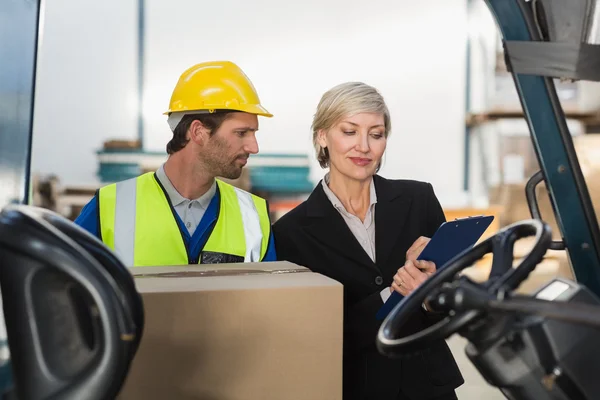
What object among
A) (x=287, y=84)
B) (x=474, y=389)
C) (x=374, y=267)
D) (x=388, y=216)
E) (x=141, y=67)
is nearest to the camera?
(x=374, y=267)

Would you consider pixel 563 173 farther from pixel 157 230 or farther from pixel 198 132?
pixel 198 132

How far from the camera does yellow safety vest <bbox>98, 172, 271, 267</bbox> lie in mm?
2307

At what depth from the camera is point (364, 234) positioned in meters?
2.39

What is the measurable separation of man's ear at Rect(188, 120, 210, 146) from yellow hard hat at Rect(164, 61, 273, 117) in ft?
0.18

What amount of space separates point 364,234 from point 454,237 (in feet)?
2.01

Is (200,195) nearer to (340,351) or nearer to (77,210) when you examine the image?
(340,351)

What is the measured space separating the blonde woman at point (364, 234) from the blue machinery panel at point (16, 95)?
1.06 meters

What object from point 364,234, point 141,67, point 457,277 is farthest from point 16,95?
point 141,67

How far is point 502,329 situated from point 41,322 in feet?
2.38

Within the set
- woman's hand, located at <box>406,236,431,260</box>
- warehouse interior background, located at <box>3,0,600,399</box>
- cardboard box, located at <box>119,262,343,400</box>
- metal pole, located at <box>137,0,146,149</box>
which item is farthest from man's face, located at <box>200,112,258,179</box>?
metal pole, located at <box>137,0,146,149</box>

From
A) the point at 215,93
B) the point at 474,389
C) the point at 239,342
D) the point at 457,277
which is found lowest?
the point at 474,389

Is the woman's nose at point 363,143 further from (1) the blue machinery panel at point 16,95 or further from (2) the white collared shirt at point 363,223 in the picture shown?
(1) the blue machinery panel at point 16,95

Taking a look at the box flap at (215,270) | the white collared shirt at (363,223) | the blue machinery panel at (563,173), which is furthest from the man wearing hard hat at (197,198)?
the blue machinery panel at (563,173)

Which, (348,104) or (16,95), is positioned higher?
(348,104)
